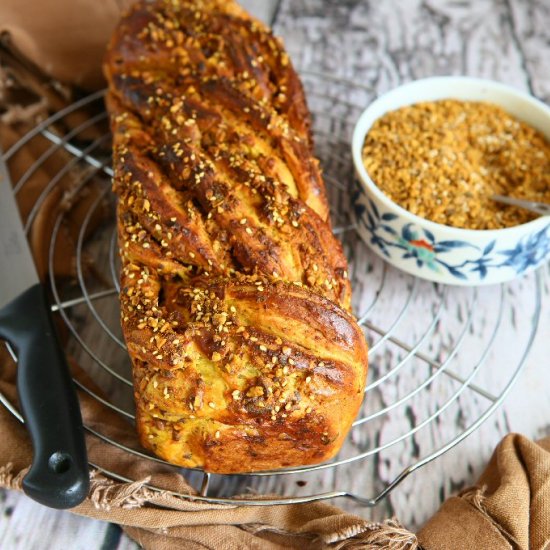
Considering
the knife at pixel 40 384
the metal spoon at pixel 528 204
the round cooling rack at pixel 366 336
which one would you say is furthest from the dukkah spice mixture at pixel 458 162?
the knife at pixel 40 384

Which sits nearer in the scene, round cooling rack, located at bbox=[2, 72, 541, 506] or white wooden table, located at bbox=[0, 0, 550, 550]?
round cooling rack, located at bbox=[2, 72, 541, 506]

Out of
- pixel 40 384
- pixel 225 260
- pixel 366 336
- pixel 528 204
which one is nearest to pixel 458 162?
pixel 528 204

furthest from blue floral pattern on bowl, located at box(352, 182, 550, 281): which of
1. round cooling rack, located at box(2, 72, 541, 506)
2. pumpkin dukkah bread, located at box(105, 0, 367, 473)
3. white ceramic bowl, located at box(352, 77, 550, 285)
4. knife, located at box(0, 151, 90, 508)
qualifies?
knife, located at box(0, 151, 90, 508)

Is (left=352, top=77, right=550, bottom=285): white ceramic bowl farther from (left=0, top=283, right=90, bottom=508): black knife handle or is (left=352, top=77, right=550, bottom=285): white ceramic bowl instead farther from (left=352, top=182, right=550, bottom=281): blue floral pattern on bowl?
(left=0, top=283, right=90, bottom=508): black knife handle

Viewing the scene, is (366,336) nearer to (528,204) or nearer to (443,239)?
(443,239)

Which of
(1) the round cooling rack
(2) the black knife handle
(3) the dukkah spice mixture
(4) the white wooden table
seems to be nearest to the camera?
(2) the black knife handle

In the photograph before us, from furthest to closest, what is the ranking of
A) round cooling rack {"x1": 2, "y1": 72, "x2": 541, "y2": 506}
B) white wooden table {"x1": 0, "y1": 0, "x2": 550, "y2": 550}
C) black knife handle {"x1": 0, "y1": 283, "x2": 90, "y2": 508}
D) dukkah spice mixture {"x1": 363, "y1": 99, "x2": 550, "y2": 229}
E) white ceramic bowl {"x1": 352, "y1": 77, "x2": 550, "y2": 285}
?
white wooden table {"x1": 0, "y1": 0, "x2": 550, "y2": 550}
dukkah spice mixture {"x1": 363, "y1": 99, "x2": 550, "y2": 229}
white ceramic bowl {"x1": 352, "y1": 77, "x2": 550, "y2": 285}
round cooling rack {"x1": 2, "y1": 72, "x2": 541, "y2": 506}
black knife handle {"x1": 0, "y1": 283, "x2": 90, "y2": 508}

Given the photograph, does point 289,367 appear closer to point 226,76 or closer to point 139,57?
point 226,76

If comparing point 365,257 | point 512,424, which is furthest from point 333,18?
point 512,424
